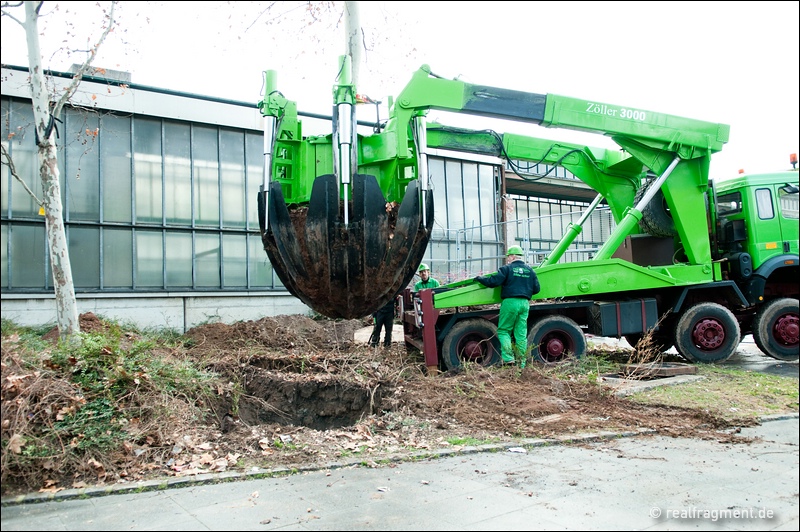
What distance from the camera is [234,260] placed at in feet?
51.6

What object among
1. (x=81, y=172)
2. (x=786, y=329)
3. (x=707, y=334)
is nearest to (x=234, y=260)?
(x=81, y=172)

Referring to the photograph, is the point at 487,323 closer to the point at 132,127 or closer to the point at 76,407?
the point at 76,407

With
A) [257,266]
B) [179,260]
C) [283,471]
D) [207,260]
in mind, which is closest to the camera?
[283,471]

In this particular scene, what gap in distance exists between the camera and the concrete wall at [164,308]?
13.0 m

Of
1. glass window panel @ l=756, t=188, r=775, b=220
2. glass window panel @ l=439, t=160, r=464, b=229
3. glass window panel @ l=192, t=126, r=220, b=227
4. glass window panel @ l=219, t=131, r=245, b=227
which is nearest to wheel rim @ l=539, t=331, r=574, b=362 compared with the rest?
glass window panel @ l=756, t=188, r=775, b=220

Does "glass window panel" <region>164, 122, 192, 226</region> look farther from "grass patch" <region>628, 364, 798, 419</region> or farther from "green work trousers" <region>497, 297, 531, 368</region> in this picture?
"grass patch" <region>628, 364, 798, 419</region>

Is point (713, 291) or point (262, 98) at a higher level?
point (262, 98)

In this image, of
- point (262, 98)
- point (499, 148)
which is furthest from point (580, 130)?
point (262, 98)

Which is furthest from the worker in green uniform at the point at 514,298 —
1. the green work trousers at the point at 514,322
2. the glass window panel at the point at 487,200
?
the glass window panel at the point at 487,200

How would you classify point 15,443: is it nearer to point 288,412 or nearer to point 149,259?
point 288,412

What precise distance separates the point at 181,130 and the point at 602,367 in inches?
434

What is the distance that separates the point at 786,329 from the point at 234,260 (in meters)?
11.6

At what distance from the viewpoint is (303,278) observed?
5648 mm

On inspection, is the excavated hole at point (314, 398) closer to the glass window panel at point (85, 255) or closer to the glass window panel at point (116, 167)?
the glass window panel at point (85, 255)
